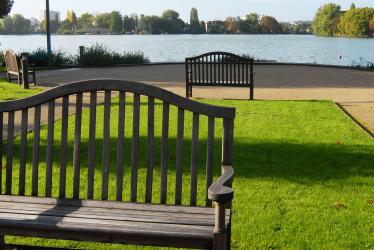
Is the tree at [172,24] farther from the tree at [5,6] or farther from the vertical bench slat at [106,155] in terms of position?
the vertical bench slat at [106,155]

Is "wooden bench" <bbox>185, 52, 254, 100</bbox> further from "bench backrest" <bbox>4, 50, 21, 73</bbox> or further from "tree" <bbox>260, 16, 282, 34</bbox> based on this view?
"tree" <bbox>260, 16, 282, 34</bbox>

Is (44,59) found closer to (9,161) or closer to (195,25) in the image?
(9,161)

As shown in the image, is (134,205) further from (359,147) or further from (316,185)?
(359,147)

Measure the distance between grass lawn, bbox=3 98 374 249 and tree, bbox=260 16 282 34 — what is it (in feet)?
492

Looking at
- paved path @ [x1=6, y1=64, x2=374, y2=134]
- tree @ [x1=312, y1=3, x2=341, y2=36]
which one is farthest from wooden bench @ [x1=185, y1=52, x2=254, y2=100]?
tree @ [x1=312, y1=3, x2=341, y2=36]

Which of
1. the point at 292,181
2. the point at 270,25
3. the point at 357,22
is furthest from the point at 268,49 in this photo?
the point at 270,25

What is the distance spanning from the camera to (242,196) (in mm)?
5207

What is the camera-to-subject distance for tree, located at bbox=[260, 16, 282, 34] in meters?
156

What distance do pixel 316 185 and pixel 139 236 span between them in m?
3.07

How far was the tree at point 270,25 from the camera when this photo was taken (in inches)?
6137

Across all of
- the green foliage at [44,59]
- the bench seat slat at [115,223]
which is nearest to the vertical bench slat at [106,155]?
the bench seat slat at [115,223]

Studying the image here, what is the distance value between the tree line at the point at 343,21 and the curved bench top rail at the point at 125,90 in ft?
387

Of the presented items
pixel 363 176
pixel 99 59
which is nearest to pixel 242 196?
pixel 363 176

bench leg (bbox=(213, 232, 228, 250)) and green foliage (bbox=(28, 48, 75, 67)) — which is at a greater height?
bench leg (bbox=(213, 232, 228, 250))
